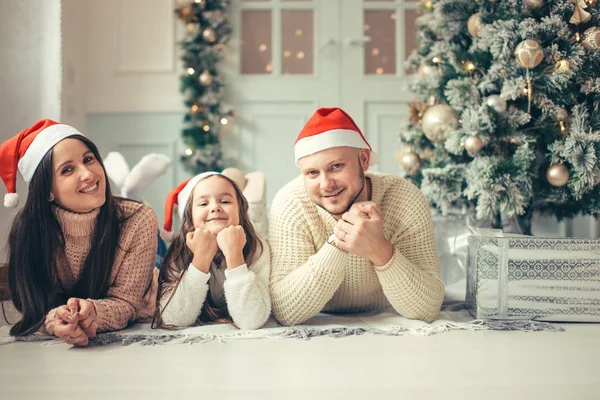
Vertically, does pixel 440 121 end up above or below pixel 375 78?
below

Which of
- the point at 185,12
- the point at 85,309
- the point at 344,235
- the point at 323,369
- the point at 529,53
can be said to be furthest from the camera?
the point at 185,12

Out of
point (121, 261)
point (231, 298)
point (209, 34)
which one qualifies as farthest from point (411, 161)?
point (209, 34)

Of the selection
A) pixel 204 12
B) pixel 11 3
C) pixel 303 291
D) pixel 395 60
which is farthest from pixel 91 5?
pixel 303 291

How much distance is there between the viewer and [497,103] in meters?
2.04

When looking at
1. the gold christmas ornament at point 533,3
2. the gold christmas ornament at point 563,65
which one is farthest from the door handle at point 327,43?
the gold christmas ornament at point 563,65

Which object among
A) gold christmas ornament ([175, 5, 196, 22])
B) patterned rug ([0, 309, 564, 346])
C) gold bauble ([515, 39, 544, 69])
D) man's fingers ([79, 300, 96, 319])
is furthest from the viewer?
gold christmas ornament ([175, 5, 196, 22])

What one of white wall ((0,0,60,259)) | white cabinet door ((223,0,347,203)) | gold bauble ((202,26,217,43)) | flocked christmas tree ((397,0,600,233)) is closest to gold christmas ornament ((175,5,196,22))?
gold bauble ((202,26,217,43))

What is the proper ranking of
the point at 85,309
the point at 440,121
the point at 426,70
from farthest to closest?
the point at 426,70
the point at 440,121
the point at 85,309

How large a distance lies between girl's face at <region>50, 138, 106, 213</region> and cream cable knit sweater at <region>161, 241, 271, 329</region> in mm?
312

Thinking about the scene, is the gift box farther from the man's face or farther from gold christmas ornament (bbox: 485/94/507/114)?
gold christmas ornament (bbox: 485/94/507/114)

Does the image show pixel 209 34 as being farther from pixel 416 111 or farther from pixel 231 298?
pixel 231 298

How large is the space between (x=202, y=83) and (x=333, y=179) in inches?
84.7

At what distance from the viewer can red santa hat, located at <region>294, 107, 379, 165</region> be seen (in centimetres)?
156

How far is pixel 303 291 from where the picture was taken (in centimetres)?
155
